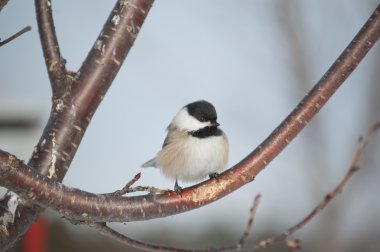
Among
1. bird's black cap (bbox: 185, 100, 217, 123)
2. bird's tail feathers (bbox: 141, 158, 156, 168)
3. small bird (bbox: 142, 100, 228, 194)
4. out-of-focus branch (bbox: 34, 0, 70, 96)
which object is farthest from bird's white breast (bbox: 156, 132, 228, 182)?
out-of-focus branch (bbox: 34, 0, 70, 96)

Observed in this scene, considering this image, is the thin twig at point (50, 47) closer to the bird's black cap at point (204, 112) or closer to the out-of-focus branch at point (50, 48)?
the out-of-focus branch at point (50, 48)

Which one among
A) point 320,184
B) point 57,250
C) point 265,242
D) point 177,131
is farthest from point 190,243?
point 265,242

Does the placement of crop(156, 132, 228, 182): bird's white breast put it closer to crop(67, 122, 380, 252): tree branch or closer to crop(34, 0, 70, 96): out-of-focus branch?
crop(67, 122, 380, 252): tree branch

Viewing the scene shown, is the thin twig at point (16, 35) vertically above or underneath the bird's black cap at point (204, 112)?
underneath

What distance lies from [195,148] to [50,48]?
116 cm

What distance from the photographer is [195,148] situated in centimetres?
253

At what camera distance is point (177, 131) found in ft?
8.78

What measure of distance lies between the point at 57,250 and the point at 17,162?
22.5 ft

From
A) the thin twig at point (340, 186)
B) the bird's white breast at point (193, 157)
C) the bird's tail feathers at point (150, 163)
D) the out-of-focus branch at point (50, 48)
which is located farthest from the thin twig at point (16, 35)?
the bird's tail feathers at point (150, 163)

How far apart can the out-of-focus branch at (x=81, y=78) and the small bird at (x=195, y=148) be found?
Result: 105 centimetres

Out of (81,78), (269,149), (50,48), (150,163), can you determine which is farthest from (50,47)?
(150,163)

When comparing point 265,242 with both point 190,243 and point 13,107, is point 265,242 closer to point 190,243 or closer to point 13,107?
point 13,107

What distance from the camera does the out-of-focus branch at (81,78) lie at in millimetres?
1432

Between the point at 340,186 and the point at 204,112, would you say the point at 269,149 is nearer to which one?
the point at 340,186
